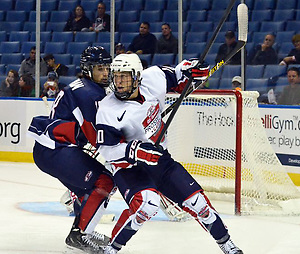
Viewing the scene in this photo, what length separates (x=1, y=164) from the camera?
7035 mm

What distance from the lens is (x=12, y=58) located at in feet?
24.0

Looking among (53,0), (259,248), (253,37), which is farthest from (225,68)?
(259,248)

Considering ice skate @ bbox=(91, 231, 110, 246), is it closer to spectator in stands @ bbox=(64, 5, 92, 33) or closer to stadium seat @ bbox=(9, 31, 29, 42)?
spectator in stands @ bbox=(64, 5, 92, 33)

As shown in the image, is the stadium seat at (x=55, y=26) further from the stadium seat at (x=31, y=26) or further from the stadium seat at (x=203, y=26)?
the stadium seat at (x=203, y=26)

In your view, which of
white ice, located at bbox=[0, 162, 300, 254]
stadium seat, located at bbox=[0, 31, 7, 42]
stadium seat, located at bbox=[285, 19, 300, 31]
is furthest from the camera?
stadium seat, located at bbox=[0, 31, 7, 42]

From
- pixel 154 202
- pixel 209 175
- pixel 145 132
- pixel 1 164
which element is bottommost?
pixel 1 164

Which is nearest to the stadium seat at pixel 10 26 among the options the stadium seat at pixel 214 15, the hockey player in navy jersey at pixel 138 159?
the stadium seat at pixel 214 15

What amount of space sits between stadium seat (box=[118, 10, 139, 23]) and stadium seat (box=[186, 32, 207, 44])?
54cm

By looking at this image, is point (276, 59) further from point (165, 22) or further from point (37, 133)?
point (37, 133)

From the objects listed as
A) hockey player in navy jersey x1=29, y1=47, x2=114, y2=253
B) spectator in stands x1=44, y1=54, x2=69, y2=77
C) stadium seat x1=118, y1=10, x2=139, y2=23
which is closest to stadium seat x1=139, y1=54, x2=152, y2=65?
stadium seat x1=118, y1=10, x2=139, y2=23

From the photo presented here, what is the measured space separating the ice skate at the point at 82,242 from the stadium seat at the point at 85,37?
3.82m

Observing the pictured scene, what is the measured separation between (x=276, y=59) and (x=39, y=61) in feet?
7.90

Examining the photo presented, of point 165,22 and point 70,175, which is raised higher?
point 165,22

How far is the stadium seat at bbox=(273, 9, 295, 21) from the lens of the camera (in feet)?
19.7
